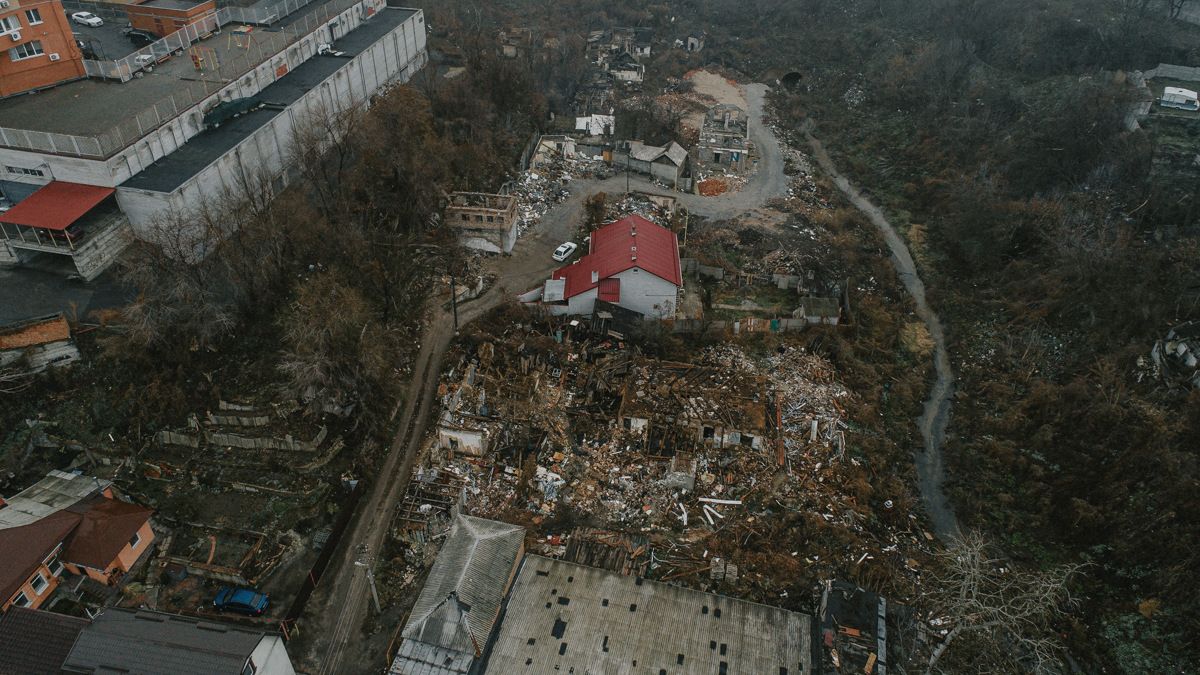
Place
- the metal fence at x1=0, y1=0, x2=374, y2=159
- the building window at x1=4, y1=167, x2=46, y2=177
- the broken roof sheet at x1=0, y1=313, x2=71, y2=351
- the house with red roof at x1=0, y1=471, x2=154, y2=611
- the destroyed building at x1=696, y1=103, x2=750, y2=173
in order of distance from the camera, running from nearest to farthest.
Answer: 1. the house with red roof at x1=0, y1=471, x2=154, y2=611
2. the broken roof sheet at x1=0, y1=313, x2=71, y2=351
3. the metal fence at x1=0, y1=0, x2=374, y2=159
4. the building window at x1=4, y1=167, x2=46, y2=177
5. the destroyed building at x1=696, y1=103, x2=750, y2=173

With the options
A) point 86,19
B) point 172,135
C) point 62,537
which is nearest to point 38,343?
point 62,537

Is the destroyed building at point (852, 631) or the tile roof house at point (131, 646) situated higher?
the tile roof house at point (131, 646)

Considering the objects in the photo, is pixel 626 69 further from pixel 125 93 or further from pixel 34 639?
pixel 34 639

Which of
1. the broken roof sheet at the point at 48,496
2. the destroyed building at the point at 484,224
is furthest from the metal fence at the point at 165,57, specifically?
the broken roof sheet at the point at 48,496

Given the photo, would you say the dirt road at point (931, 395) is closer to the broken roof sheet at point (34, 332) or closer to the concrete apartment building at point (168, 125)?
the concrete apartment building at point (168, 125)

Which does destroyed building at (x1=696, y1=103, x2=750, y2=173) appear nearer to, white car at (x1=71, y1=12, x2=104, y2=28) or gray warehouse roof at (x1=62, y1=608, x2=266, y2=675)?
gray warehouse roof at (x1=62, y1=608, x2=266, y2=675)

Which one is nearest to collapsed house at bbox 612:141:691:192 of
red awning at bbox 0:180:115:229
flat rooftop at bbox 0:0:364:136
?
flat rooftop at bbox 0:0:364:136
